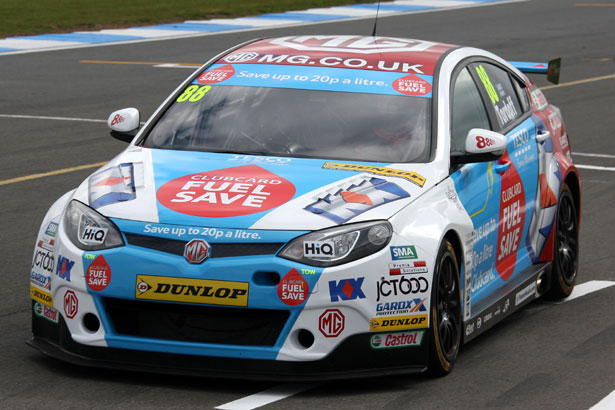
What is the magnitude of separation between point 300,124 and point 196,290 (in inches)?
58.9

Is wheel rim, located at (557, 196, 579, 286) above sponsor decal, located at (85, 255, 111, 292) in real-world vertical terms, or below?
below

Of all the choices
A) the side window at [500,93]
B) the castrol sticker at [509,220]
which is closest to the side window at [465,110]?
the side window at [500,93]

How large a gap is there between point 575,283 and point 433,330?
2.54 meters

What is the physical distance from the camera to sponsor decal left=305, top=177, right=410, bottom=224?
5.62 metres

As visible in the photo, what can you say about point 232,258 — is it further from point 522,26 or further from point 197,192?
point 522,26

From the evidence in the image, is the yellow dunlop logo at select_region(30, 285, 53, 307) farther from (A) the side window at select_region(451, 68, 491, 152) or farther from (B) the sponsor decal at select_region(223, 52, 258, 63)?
(A) the side window at select_region(451, 68, 491, 152)

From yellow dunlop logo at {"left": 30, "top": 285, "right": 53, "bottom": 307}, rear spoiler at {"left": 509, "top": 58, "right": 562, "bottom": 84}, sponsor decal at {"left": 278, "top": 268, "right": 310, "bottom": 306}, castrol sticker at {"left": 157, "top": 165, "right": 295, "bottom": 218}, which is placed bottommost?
yellow dunlop logo at {"left": 30, "top": 285, "right": 53, "bottom": 307}

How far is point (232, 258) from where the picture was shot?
5430 mm

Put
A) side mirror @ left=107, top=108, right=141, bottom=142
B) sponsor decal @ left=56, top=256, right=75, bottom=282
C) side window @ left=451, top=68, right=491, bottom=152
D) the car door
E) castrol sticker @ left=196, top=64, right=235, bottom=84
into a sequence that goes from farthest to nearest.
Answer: castrol sticker @ left=196, top=64, right=235, bottom=84
side mirror @ left=107, top=108, right=141, bottom=142
side window @ left=451, top=68, right=491, bottom=152
the car door
sponsor decal @ left=56, top=256, right=75, bottom=282

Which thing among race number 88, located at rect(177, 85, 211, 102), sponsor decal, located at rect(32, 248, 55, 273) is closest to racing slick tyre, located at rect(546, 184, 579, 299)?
A: race number 88, located at rect(177, 85, 211, 102)

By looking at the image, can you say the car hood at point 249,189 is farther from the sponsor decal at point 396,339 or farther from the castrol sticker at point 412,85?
the castrol sticker at point 412,85

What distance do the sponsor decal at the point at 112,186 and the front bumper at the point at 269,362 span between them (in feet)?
1.85

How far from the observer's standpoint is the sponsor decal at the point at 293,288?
17.7 ft

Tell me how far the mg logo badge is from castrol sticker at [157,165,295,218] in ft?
0.49
